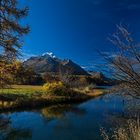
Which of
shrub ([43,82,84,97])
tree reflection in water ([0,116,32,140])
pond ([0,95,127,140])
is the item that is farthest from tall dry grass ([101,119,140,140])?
shrub ([43,82,84,97])

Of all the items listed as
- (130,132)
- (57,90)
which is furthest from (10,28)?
(57,90)

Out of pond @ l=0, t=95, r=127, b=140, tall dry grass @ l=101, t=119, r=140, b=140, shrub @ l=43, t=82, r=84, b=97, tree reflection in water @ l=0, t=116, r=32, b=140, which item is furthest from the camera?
shrub @ l=43, t=82, r=84, b=97

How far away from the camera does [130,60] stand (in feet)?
24.6

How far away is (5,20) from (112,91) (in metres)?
8.71

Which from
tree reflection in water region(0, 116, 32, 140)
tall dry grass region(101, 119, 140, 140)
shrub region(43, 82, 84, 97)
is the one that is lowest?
tree reflection in water region(0, 116, 32, 140)

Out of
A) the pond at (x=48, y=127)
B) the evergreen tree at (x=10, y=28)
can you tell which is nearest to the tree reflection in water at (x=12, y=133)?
the pond at (x=48, y=127)

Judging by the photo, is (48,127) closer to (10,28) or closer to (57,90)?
(10,28)

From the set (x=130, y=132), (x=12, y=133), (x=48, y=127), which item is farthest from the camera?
(x=48, y=127)

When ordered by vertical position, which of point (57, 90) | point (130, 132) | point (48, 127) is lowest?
point (48, 127)

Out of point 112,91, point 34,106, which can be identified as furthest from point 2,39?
point 34,106

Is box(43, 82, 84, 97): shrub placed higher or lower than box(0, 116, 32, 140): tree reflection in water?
higher

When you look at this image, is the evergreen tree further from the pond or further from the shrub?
the shrub

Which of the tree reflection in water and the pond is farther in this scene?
the pond

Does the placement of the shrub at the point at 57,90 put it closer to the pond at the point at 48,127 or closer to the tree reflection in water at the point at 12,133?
the pond at the point at 48,127
